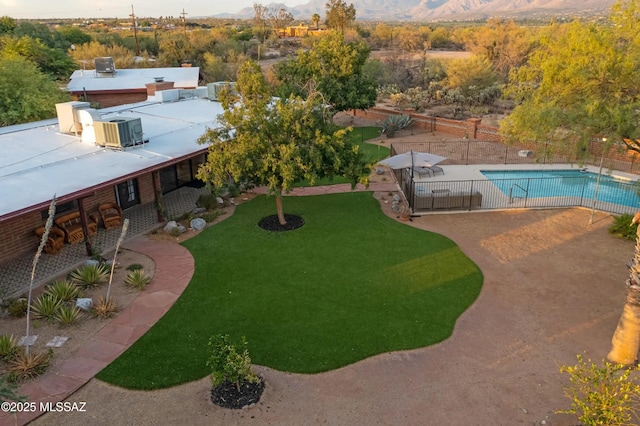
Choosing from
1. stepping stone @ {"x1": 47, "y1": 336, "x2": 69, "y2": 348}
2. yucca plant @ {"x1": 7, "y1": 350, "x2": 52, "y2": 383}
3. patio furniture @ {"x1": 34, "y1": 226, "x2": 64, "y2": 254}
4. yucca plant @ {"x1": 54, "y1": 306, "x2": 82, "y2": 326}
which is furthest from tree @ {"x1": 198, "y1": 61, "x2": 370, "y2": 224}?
yucca plant @ {"x1": 7, "y1": 350, "x2": 52, "y2": 383}

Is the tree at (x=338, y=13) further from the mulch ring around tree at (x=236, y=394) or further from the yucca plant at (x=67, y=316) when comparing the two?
the mulch ring around tree at (x=236, y=394)

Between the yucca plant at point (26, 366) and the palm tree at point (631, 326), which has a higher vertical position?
the palm tree at point (631, 326)

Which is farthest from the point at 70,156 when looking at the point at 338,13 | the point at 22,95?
the point at 338,13

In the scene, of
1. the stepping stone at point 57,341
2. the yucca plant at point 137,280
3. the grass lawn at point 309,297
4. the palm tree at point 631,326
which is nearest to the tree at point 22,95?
the grass lawn at point 309,297

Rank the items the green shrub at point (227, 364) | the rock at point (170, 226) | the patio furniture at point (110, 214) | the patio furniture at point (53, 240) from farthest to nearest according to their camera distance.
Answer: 1. the patio furniture at point (110, 214)
2. the rock at point (170, 226)
3. the patio furniture at point (53, 240)
4. the green shrub at point (227, 364)

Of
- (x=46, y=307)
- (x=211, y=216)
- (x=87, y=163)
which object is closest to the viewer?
(x=46, y=307)

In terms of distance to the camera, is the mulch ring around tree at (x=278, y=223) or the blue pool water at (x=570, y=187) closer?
the mulch ring around tree at (x=278, y=223)

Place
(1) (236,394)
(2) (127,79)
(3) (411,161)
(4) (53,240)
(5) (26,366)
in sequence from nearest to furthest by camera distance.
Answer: (1) (236,394), (5) (26,366), (4) (53,240), (3) (411,161), (2) (127,79)

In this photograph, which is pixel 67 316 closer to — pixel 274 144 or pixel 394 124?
pixel 274 144
